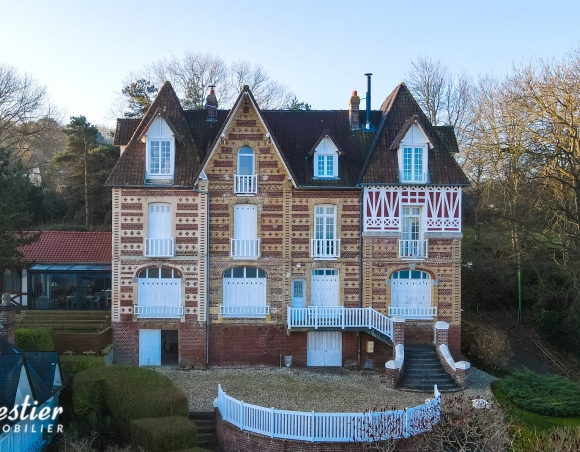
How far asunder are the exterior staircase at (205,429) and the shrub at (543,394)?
9.08 metres

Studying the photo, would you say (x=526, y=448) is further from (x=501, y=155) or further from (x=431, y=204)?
(x=501, y=155)

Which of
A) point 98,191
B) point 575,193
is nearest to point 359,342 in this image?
point 575,193

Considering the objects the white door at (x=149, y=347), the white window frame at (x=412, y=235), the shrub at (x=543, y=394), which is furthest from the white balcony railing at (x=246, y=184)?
the shrub at (x=543, y=394)

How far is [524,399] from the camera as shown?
16062mm

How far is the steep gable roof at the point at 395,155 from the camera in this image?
20.6 metres

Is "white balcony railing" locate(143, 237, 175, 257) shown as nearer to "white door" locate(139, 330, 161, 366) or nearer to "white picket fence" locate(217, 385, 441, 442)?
"white door" locate(139, 330, 161, 366)

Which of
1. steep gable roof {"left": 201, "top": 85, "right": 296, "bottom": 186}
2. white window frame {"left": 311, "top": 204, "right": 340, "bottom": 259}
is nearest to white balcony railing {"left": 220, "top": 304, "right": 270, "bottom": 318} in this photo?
white window frame {"left": 311, "top": 204, "right": 340, "bottom": 259}

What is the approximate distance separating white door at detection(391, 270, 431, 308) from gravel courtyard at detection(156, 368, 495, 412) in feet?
9.81

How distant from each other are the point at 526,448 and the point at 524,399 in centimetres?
366

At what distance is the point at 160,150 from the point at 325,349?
10.1m

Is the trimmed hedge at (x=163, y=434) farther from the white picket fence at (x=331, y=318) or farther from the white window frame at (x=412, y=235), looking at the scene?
the white window frame at (x=412, y=235)

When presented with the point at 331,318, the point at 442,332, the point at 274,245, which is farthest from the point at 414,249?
the point at 274,245

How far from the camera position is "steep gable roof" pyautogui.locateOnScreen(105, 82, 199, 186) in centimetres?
2023

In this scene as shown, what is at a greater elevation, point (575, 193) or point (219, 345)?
point (575, 193)
